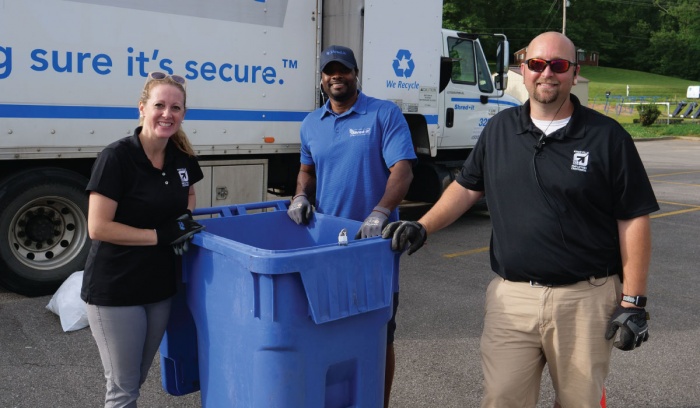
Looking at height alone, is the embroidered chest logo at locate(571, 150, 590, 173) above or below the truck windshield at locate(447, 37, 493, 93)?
below

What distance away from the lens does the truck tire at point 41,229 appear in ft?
18.3

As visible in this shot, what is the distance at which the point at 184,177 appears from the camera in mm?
2744

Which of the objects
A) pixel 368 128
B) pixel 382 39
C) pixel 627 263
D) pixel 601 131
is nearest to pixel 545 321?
pixel 627 263

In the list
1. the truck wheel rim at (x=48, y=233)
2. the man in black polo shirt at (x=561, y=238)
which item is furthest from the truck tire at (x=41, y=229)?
the man in black polo shirt at (x=561, y=238)

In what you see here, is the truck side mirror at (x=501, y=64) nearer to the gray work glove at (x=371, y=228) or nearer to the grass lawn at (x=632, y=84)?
the gray work glove at (x=371, y=228)

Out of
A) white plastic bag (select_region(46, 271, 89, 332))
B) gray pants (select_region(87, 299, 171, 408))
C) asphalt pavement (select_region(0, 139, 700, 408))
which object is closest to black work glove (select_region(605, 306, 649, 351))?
asphalt pavement (select_region(0, 139, 700, 408))

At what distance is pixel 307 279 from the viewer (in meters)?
2.25

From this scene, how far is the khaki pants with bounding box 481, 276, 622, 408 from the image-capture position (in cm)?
259

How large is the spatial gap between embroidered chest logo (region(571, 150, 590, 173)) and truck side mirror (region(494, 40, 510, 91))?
6686 millimetres

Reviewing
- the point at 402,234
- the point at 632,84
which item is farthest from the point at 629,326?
the point at 632,84

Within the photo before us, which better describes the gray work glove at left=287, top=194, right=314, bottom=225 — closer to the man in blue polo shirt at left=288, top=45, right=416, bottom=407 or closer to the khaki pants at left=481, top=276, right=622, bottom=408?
the man in blue polo shirt at left=288, top=45, right=416, bottom=407

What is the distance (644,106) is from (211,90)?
104ft

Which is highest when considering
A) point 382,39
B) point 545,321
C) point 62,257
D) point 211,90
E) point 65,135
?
point 382,39

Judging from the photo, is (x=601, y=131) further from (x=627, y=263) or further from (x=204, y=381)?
(x=204, y=381)
